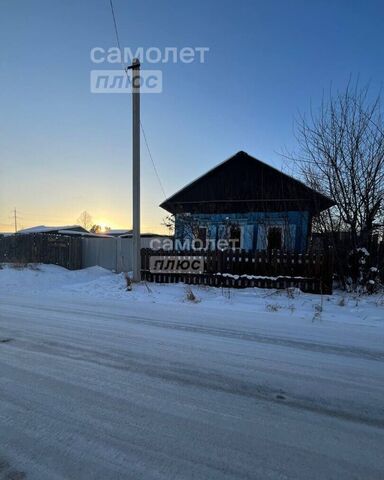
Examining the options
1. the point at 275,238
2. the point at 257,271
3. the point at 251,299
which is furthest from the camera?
the point at 275,238

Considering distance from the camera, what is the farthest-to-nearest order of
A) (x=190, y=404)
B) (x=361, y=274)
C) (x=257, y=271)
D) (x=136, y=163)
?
(x=136, y=163) → (x=257, y=271) → (x=361, y=274) → (x=190, y=404)

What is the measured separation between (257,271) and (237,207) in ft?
24.2

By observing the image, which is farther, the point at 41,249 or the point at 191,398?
the point at 41,249

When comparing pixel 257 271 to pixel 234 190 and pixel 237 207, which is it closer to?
pixel 237 207

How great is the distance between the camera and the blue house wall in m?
14.5

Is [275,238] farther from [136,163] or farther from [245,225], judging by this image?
[136,163]

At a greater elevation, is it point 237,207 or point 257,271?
point 237,207

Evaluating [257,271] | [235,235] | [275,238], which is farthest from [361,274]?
[235,235]

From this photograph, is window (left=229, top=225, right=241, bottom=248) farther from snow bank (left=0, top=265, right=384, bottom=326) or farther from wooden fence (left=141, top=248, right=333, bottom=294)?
snow bank (left=0, top=265, right=384, bottom=326)

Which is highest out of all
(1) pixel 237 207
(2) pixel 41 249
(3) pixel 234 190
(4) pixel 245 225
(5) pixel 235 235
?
(3) pixel 234 190

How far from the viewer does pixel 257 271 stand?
32.2 feet

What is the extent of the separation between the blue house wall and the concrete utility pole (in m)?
6.27

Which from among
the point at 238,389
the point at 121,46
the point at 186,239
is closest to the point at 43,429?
the point at 238,389

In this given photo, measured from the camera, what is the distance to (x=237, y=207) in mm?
16719
